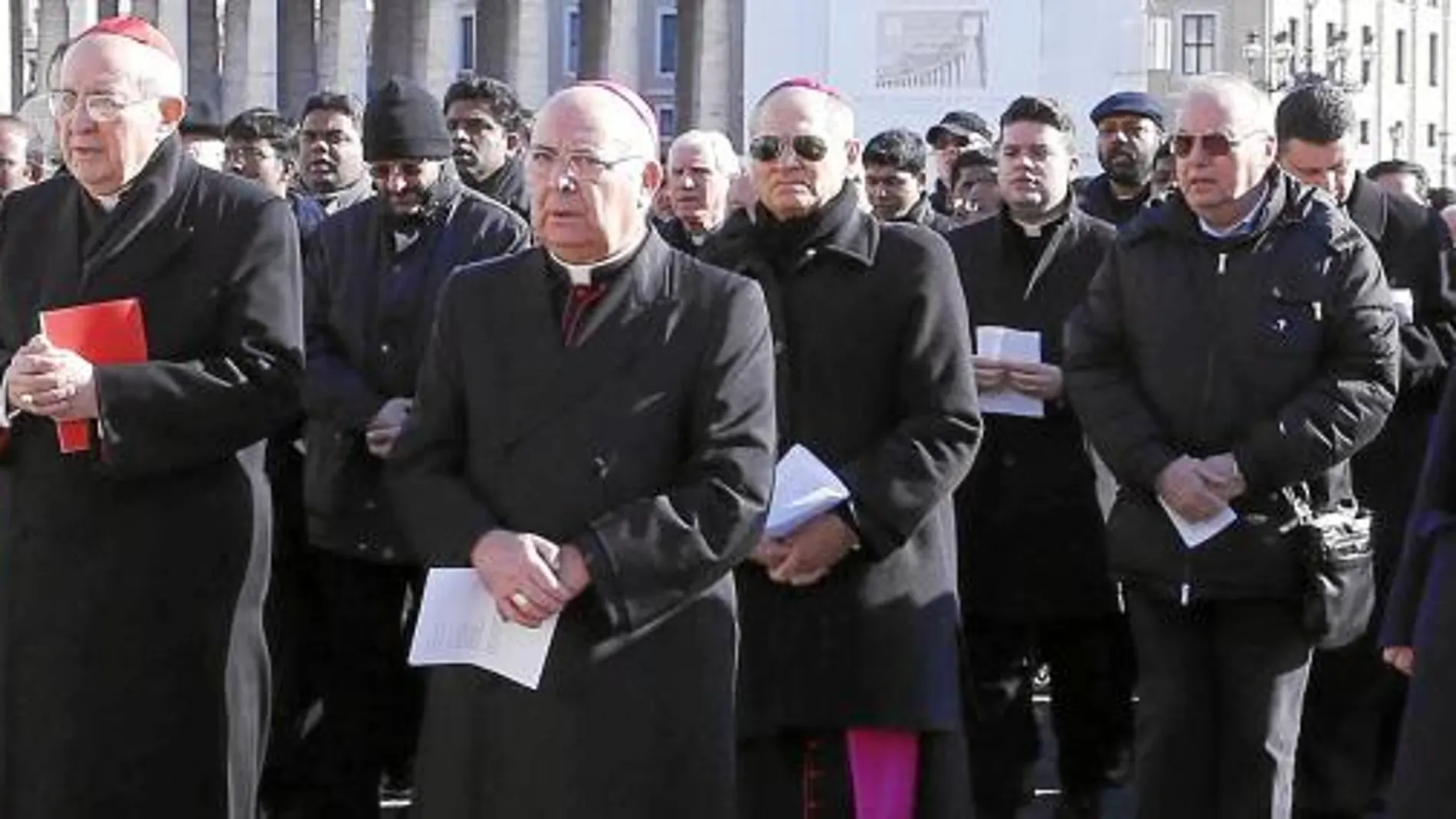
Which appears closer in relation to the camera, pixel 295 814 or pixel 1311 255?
pixel 1311 255

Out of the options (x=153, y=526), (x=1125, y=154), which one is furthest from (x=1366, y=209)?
(x=153, y=526)

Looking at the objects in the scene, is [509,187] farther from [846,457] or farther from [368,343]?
[846,457]

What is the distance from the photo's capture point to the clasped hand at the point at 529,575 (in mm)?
4949

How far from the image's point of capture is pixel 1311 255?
264 inches

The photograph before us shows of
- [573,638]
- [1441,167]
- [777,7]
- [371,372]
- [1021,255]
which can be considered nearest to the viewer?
[573,638]

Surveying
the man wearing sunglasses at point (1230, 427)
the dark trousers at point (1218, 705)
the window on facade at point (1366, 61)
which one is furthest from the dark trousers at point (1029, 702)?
the window on facade at point (1366, 61)

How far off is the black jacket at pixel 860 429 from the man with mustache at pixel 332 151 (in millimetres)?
3503

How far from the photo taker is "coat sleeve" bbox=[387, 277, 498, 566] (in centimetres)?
519

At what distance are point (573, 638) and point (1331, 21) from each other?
2941 inches

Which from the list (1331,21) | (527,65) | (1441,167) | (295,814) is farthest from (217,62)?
(295,814)

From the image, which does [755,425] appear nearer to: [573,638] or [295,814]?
[573,638]

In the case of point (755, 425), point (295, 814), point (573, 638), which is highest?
point (755, 425)

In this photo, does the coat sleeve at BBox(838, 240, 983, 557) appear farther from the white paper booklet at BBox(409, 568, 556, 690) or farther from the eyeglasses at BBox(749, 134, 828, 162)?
the white paper booklet at BBox(409, 568, 556, 690)

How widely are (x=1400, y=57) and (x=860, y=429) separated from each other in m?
83.5
